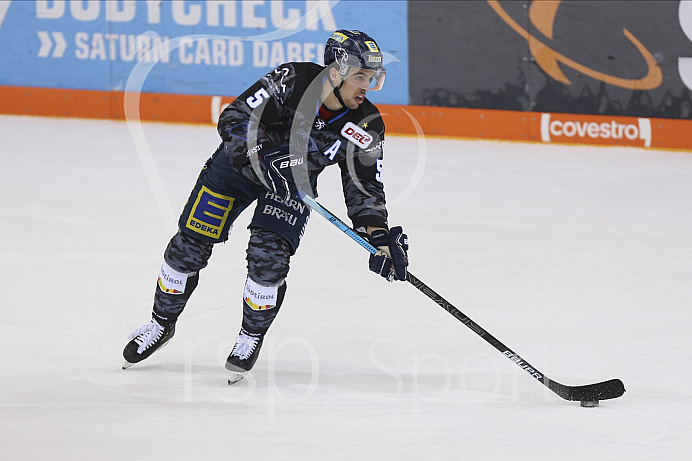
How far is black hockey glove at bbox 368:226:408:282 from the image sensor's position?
3365mm

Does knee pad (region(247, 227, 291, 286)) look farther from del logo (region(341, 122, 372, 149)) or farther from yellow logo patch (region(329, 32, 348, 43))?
yellow logo patch (region(329, 32, 348, 43))

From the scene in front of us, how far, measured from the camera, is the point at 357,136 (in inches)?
139

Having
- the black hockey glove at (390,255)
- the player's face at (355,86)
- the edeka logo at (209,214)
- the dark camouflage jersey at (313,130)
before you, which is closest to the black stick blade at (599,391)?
the black hockey glove at (390,255)

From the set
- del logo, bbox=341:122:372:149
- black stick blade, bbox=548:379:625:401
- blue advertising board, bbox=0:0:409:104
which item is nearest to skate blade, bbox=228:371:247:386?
del logo, bbox=341:122:372:149

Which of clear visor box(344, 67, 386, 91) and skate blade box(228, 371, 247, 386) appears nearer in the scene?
clear visor box(344, 67, 386, 91)

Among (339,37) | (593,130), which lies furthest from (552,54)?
(339,37)

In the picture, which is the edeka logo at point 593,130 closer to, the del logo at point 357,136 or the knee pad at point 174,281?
the del logo at point 357,136

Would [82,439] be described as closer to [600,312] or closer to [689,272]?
[600,312]

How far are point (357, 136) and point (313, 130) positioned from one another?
15 cm

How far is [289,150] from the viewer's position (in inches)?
138

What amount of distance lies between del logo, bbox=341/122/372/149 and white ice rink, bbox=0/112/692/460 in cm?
81

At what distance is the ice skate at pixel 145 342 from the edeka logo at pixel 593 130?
16.0ft

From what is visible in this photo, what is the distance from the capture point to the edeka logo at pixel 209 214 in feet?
11.6

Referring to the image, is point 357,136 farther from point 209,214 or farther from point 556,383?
point 556,383
